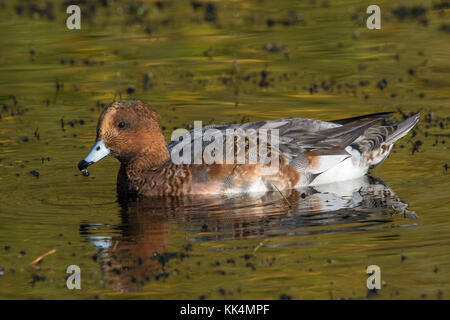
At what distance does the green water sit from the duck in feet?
0.79

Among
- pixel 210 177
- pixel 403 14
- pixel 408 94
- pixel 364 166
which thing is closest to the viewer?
pixel 210 177

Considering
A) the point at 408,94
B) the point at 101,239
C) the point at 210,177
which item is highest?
the point at 408,94

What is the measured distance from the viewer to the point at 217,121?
1192 centimetres

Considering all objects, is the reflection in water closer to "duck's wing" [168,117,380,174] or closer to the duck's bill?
"duck's wing" [168,117,380,174]

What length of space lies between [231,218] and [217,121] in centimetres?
352

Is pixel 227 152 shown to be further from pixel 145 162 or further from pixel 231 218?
pixel 231 218

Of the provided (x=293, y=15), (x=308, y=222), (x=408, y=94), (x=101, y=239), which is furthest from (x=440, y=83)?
(x=101, y=239)

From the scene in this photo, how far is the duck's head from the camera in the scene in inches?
372

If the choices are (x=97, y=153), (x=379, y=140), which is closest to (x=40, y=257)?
(x=97, y=153)

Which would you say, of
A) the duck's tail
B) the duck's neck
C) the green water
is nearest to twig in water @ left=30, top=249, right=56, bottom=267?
the green water

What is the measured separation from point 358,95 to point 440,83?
1.29 m

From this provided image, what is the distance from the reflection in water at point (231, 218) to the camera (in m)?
7.40

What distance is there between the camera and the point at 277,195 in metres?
9.45

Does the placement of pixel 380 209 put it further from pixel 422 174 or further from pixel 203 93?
pixel 203 93
